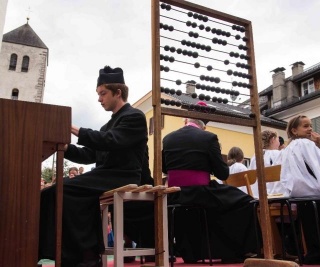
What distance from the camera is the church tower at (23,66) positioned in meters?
54.2

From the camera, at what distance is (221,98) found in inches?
150

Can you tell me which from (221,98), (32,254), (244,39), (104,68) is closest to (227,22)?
(244,39)

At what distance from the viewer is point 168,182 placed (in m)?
4.65

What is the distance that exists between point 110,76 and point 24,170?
143 centimetres

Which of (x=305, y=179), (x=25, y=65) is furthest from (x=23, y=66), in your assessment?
Result: (x=305, y=179)

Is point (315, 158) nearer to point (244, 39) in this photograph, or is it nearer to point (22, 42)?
point (244, 39)

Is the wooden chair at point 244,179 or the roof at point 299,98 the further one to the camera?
the roof at point 299,98

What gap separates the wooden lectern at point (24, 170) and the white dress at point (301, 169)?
2.53 m

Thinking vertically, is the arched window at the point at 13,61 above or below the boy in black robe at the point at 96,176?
above

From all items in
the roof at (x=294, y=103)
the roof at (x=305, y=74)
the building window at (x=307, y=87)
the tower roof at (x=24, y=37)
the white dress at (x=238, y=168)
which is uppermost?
the tower roof at (x=24, y=37)

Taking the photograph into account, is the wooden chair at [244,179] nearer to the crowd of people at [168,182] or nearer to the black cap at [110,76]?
the crowd of people at [168,182]

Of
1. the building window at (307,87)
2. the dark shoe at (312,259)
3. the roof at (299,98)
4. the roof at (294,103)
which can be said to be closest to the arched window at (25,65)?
the roof at (299,98)

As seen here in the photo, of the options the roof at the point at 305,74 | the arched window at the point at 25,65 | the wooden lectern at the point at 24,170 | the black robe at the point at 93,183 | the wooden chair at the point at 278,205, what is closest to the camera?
the wooden lectern at the point at 24,170

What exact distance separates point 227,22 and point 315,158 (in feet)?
5.27
